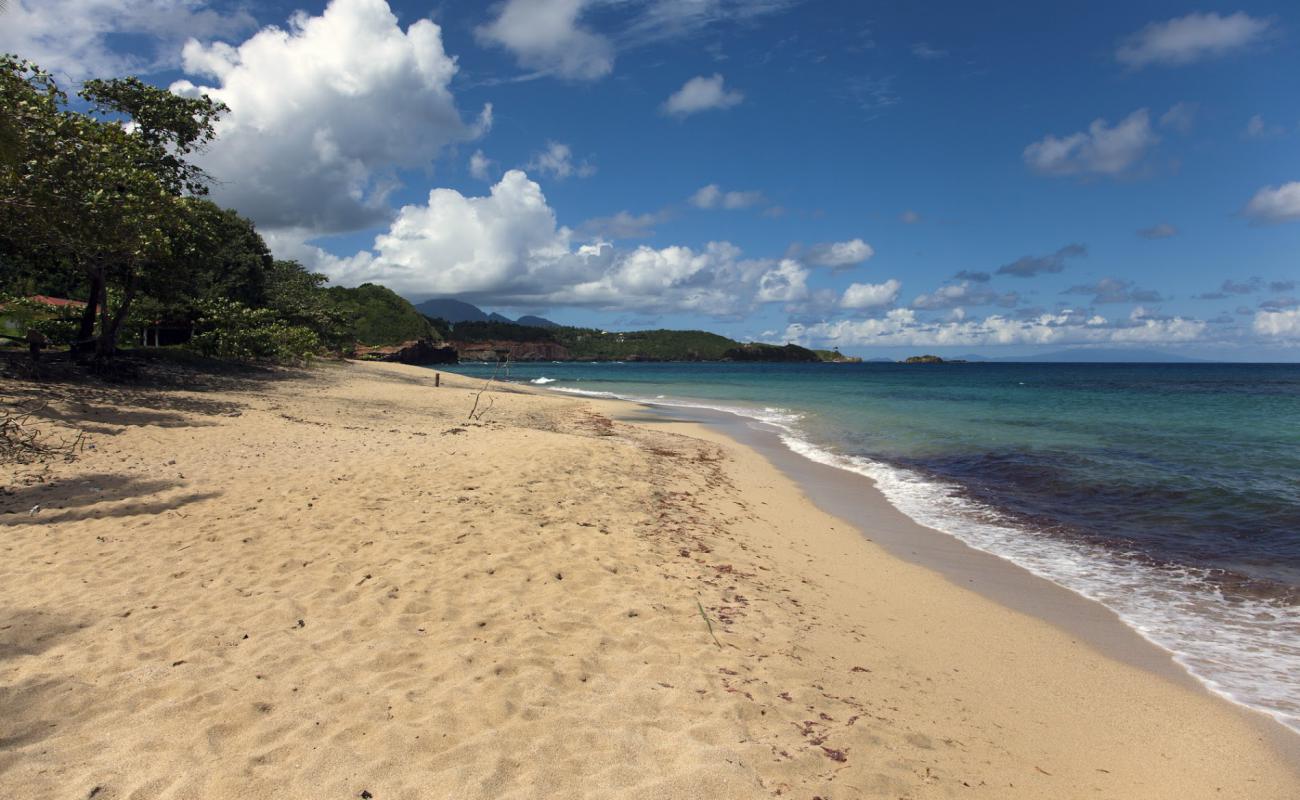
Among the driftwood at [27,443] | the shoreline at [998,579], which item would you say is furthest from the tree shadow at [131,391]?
the shoreline at [998,579]

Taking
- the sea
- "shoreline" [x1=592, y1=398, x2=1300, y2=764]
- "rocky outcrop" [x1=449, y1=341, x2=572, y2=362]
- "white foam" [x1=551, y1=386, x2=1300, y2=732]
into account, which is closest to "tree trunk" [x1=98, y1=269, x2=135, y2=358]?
"shoreline" [x1=592, y1=398, x2=1300, y2=764]

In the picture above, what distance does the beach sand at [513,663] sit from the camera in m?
3.62

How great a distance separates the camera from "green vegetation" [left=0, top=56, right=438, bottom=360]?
40.8 ft

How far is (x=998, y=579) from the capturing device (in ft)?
27.0

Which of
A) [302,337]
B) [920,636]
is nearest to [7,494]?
[920,636]

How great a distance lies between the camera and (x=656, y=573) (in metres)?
6.94

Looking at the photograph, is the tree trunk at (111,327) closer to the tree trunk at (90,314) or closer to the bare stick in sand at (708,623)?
the tree trunk at (90,314)

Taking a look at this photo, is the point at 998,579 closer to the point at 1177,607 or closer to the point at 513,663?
the point at 1177,607

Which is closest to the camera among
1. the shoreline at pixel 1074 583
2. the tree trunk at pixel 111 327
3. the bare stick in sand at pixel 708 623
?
the bare stick in sand at pixel 708 623

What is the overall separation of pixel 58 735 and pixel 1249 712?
831 centimetres

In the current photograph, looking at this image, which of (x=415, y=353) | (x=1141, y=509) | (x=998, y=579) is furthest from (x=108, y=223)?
(x=415, y=353)

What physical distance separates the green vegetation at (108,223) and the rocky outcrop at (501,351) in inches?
5523

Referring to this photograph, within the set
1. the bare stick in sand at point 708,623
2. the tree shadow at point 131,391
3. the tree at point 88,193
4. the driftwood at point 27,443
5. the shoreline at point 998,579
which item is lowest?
the shoreline at point 998,579

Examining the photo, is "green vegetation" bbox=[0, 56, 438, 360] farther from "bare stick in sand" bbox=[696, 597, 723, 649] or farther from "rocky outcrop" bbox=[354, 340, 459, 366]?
"rocky outcrop" bbox=[354, 340, 459, 366]
